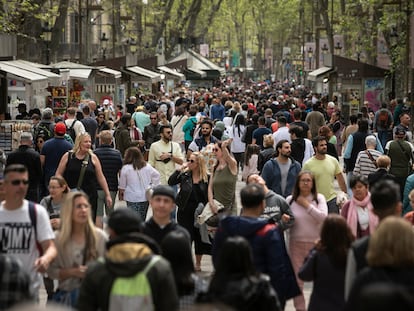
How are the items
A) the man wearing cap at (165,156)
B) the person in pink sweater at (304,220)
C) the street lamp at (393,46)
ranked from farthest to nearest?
the street lamp at (393,46) < the man wearing cap at (165,156) < the person in pink sweater at (304,220)

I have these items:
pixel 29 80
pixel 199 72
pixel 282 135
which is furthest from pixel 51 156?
pixel 199 72

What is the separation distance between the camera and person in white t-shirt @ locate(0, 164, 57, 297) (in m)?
8.63

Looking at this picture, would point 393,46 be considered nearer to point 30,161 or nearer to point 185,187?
point 30,161

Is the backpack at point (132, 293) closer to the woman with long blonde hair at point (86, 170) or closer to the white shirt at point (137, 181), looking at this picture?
the woman with long blonde hair at point (86, 170)

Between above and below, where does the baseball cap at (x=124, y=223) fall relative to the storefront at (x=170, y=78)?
below

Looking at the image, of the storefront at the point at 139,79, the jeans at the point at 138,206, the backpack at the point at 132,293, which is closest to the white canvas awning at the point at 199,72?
the storefront at the point at 139,79

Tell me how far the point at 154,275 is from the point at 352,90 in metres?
35.4

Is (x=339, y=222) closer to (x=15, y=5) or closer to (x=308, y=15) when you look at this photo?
(x=15, y=5)

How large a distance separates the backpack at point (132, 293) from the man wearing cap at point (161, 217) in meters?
1.93

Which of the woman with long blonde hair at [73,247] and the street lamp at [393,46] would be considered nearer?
the woman with long blonde hair at [73,247]

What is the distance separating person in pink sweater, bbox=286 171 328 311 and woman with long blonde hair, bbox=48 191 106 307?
9.49 ft

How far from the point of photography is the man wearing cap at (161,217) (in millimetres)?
9133

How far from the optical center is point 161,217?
915cm

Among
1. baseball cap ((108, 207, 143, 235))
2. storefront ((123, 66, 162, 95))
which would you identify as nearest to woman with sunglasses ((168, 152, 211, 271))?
baseball cap ((108, 207, 143, 235))
